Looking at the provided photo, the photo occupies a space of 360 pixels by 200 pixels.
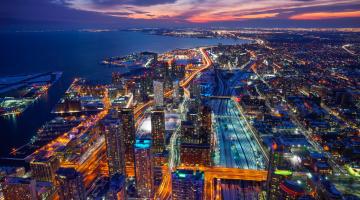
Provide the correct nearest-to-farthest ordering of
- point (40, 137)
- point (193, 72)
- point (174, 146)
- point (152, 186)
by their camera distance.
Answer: point (152, 186), point (174, 146), point (40, 137), point (193, 72)

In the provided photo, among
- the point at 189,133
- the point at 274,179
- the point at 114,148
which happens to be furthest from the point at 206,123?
the point at 274,179

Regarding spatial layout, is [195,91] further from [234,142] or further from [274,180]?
[274,180]

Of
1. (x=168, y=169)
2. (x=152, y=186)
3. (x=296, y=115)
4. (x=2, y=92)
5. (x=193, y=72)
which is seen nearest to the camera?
(x=152, y=186)

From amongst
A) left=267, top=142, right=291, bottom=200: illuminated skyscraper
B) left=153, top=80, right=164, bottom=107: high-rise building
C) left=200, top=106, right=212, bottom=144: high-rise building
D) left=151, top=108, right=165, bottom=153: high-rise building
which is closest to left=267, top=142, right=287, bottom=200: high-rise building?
left=267, top=142, right=291, bottom=200: illuminated skyscraper

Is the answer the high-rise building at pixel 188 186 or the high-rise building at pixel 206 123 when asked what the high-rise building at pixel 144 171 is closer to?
the high-rise building at pixel 188 186

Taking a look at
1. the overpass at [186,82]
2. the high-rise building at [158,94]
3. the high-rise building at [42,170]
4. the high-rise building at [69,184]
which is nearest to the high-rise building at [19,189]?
the high-rise building at [69,184]

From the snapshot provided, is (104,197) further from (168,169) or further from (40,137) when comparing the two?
(40,137)

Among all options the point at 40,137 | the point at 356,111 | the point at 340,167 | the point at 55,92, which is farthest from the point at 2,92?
the point at 356,111
